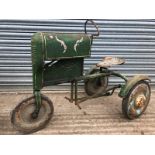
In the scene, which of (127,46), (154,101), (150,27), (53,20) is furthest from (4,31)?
(154,101)

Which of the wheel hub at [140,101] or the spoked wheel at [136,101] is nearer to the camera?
the spoked wheel at [136,101]

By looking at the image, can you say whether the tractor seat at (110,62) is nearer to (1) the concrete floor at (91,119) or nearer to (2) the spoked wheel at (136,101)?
(2) the spoked wheel at (136,101)

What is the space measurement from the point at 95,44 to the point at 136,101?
1.64m

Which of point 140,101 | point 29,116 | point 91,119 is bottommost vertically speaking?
point 91,119

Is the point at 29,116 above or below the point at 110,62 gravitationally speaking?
below

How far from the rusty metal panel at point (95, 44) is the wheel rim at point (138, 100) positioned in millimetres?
1260

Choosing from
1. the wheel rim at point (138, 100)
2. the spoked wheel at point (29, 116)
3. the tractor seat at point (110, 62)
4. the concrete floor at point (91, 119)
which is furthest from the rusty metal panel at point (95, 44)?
the spoked wheel at point (29, 116)

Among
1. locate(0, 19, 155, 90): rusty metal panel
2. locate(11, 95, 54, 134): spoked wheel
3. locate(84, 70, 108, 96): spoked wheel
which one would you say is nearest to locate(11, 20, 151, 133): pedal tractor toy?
locate(11, 95, 54, 134): spoked wheel

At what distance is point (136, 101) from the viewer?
3719 mm

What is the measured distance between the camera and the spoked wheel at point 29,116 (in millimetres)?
3240

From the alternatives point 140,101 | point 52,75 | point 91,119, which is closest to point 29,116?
point 52,75

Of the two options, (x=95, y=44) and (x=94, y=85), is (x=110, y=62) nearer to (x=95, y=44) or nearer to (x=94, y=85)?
(x=94, y=85)

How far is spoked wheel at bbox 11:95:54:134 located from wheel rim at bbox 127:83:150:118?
116 centimetres

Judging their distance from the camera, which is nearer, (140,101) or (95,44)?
(140,101)
